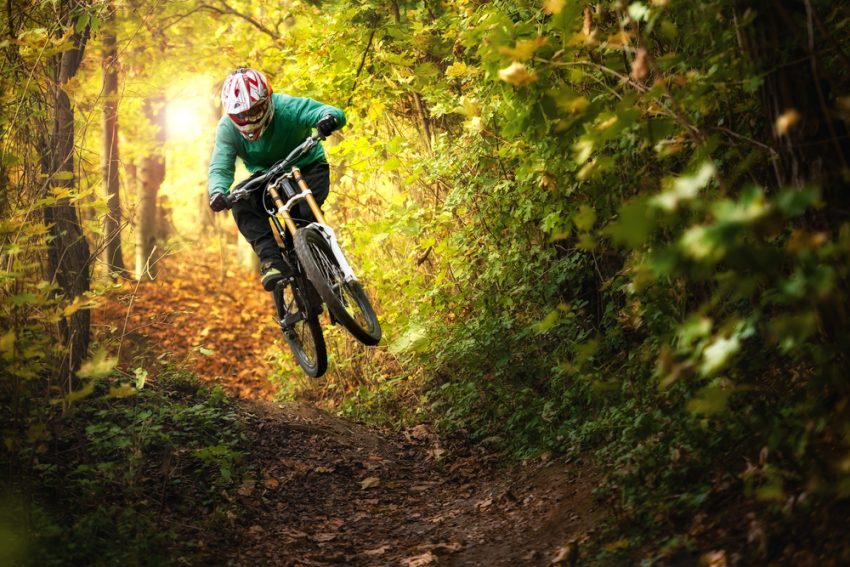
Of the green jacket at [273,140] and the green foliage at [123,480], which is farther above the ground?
the green jacket at [273,140]

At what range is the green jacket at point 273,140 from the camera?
6.54 metres

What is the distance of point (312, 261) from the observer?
6.06 metres

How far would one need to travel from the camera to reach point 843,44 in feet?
12.3

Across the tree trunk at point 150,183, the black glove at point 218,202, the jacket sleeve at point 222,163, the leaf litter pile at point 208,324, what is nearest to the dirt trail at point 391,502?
the black glove at point 218,202

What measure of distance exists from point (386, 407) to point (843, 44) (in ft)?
17.2

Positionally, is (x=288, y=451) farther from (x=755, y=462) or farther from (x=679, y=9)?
(x=679, y=9)

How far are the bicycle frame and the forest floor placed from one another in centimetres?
126

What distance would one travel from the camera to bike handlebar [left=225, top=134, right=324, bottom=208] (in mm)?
6336

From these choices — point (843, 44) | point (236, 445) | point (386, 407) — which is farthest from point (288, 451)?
point (843, 44)

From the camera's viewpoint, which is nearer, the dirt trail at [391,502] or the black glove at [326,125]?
the dirt trail at [391,502]

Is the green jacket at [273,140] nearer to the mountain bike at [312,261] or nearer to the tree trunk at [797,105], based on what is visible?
the mountain bike at [312,261]

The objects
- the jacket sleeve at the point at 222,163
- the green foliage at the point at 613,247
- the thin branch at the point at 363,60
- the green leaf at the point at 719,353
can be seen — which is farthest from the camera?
the thin branch at the point at 363,60

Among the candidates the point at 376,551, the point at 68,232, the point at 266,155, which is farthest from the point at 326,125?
the point at 376,551

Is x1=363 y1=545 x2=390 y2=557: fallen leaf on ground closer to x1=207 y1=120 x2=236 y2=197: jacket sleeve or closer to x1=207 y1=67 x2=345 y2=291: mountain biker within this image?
x1=207 y1=67 x2=345 y2=291: mountain biker
